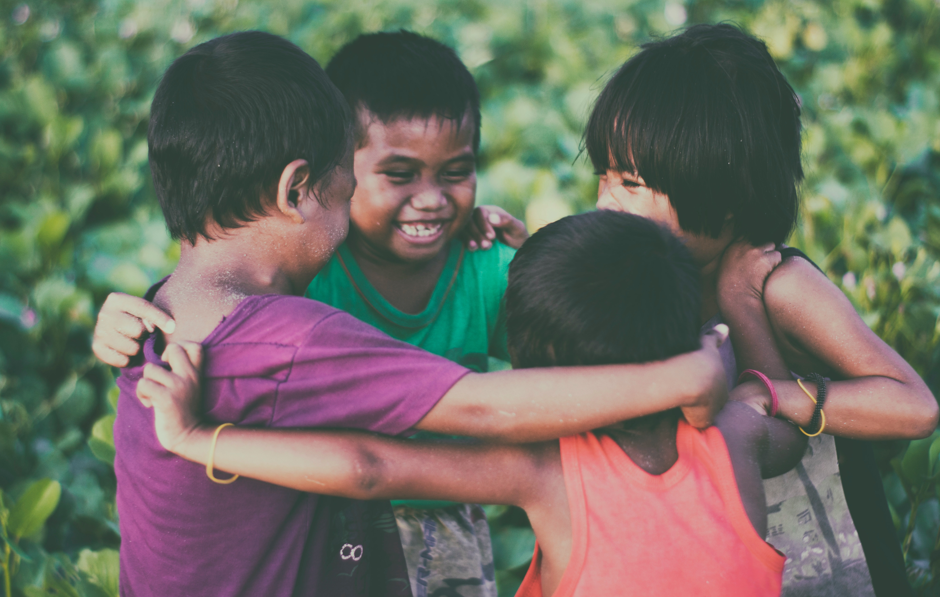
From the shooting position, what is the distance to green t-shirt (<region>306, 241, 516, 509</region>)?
189 centimetres

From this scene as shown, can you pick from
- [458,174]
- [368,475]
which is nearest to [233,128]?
[368,475]

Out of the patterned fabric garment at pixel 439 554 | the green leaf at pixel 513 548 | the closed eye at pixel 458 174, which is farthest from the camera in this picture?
the green leaf at pixel 513 548

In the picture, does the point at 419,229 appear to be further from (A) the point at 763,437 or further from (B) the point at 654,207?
(A) the point at 763,437

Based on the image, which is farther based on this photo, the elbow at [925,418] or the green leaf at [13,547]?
the green leaf at [13,547]

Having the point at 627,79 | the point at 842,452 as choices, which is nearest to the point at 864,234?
the point at 842,452

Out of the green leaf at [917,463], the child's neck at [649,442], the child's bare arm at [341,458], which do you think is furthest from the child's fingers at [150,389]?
the green leaf at [917,463]

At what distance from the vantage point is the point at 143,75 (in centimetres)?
505

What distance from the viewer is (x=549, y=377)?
1133 mm

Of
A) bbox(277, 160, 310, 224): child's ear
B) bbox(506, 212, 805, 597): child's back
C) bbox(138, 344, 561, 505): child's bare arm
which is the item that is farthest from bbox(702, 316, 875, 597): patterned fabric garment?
bbox(277, 160, 310, 224): child's ear

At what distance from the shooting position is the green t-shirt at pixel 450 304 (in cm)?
189

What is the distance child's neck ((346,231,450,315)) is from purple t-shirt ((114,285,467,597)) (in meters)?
0.68

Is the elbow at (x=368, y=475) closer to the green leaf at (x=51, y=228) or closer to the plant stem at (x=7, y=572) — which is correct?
the plant stem at (x=7, y=572)

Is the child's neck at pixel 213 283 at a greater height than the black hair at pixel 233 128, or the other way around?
the black hair at pixel 233 128

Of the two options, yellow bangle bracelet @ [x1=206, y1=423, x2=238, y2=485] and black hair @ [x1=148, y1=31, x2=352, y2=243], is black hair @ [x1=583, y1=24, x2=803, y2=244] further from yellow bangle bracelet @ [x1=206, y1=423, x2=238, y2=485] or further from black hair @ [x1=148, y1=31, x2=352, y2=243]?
yellow bangle bracelet @ [x1=206, y1=423, x2=238, y2=485]
